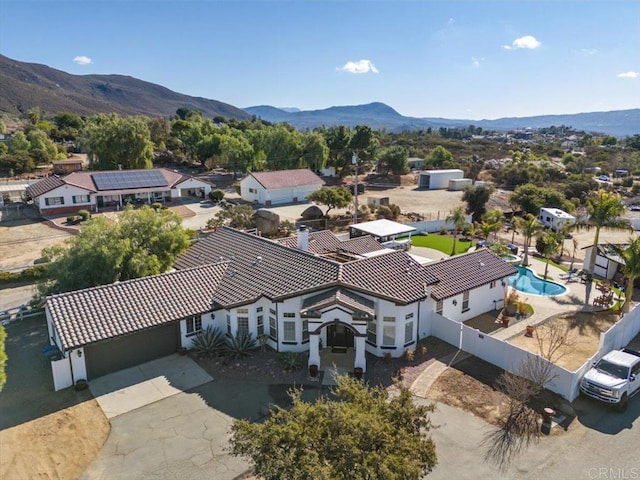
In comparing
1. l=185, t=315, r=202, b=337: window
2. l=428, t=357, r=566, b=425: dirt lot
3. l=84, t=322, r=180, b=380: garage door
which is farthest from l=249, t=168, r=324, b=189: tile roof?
l=428, t=357, r=566, b=425: dirt lot

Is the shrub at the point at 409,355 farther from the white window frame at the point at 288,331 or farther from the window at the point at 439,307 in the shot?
the white window frame at the point at 288,331

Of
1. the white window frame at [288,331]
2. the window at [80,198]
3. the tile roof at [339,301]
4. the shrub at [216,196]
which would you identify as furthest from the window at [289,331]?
the window at [80,198]

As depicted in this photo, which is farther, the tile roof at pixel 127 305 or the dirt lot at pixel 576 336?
the dirt lot at pixel 576 336

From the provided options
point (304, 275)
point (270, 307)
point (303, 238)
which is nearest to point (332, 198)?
point (303, 238)

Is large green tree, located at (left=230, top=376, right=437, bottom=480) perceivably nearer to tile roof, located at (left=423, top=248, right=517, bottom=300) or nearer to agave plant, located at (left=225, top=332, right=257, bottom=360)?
agave plant, located at (left=225, top=332, right=257, bottom=360)

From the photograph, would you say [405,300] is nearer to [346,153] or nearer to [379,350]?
[379,350]

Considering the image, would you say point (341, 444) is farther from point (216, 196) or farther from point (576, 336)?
point (216, 196)
